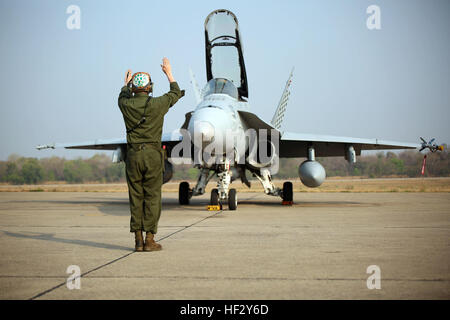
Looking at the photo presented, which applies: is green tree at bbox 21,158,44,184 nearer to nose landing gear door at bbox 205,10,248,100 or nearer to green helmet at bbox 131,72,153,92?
nose landing gear door at bbox 205,10,248,100

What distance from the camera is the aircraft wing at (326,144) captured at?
1494 cm

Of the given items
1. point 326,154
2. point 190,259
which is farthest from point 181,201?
point 190,259

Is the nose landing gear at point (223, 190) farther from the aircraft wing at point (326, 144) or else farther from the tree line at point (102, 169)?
the tree line at point (102, 169)

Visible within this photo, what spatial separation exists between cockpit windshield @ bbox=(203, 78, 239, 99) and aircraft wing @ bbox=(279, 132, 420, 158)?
2700 millimetres

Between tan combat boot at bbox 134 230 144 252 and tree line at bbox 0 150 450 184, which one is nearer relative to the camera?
tan combat boot at bbox 134 230 144 252

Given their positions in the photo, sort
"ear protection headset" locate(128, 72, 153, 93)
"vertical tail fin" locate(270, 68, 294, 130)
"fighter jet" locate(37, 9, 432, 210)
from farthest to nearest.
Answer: "vertical tail fin" locate(270, 68, 294, 130), "fighter jet" locate(37, 9, 432, 210), "ear protection headset" locate(128, 72, 153, 93)

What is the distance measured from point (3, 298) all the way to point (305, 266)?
97.5 inches

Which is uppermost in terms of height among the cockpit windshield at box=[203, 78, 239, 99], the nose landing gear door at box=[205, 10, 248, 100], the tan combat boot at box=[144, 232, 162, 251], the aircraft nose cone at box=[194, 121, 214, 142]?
the nose landing gear door at box=[205, 10, 248, 100]

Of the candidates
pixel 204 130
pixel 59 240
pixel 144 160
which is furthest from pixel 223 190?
pixel 144 160

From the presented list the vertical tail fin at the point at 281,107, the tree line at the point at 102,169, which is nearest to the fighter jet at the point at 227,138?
the vertical tail fin at the point at 281,107

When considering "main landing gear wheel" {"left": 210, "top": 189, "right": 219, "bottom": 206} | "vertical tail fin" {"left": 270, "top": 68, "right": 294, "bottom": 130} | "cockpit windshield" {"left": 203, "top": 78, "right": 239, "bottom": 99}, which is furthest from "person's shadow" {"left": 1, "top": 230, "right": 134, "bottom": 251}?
"vertical tail fin" {"left": 270, "top": 68, "right": 294, "bottom": 130}

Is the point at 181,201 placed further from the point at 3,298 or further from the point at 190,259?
the point at 3,298

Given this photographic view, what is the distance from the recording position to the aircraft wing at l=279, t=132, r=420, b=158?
1494 centimetres

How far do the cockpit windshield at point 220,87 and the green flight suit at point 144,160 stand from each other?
7043 mm
